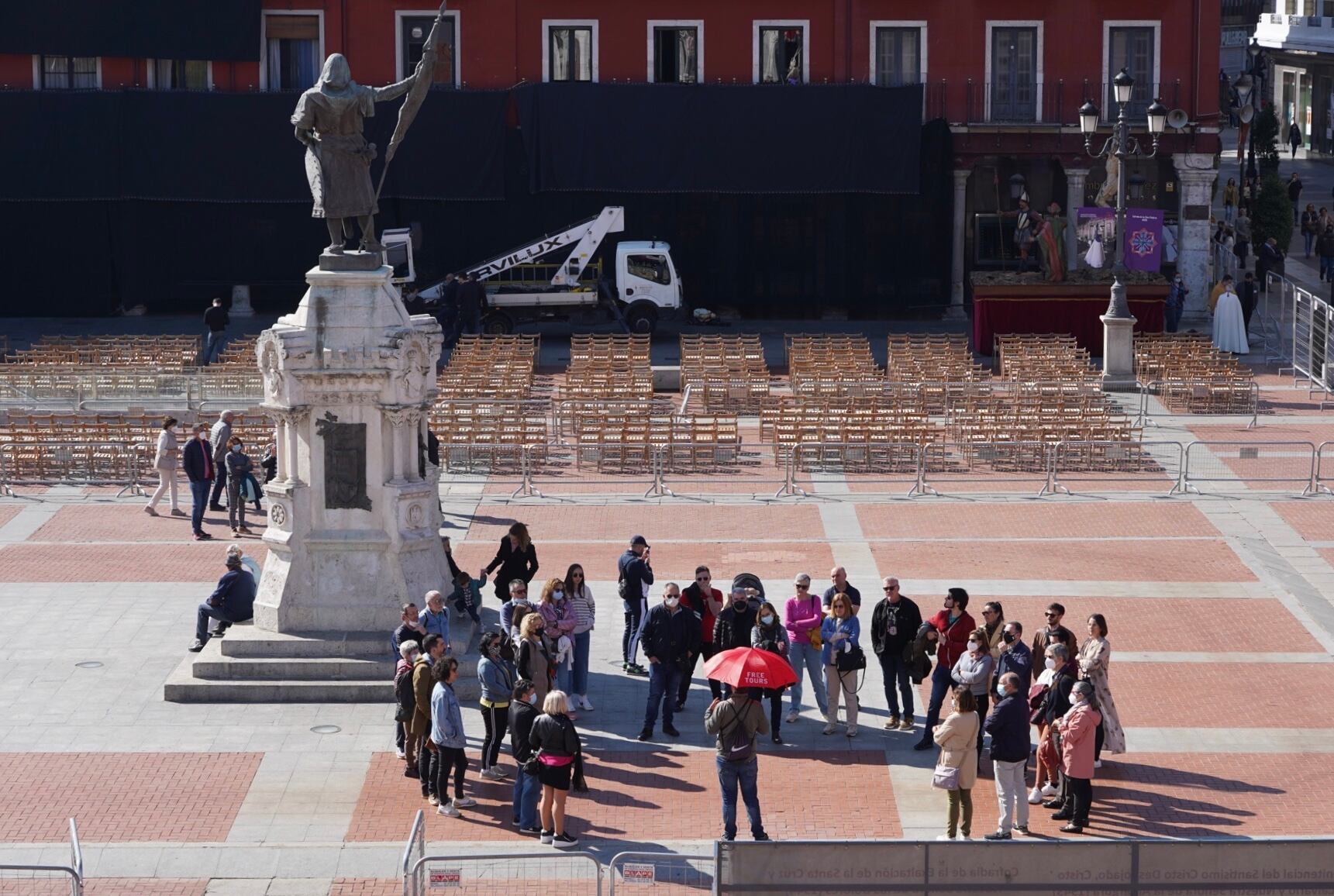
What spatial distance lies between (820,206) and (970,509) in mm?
22327

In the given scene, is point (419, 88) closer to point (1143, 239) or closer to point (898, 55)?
point (1143, 239)

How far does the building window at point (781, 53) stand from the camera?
50312 millimetres

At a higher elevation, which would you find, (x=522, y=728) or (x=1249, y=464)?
(x=1249, y=464)

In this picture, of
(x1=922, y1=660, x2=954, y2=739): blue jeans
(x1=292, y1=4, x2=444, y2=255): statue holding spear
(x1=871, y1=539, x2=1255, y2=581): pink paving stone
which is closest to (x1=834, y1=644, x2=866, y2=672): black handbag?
(x1=922, y1=660, x2=954, y2=739): blue jeans

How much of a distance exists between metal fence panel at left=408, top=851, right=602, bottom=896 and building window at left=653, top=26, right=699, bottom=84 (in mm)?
36780

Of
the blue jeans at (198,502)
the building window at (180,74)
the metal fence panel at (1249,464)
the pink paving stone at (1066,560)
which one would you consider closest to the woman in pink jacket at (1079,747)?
the pink paving stone at (1066,560)

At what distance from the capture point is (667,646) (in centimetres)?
1934

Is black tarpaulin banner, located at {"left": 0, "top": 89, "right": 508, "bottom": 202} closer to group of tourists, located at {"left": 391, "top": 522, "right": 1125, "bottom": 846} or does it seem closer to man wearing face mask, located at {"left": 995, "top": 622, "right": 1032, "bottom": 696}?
group of tourists, located at {"left": 391, "top": 522, "right": 1125, "bottom": 846}

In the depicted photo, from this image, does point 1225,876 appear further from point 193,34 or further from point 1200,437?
point 193,34

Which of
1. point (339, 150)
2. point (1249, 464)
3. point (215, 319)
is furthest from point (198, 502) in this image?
point (1249, 464)

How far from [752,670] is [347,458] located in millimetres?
5792

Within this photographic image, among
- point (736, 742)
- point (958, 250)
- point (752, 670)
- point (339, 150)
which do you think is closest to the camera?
point (736, 742)

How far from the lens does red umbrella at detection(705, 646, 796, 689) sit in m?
Answer: 17.1

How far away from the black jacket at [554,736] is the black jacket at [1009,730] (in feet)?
10.9
